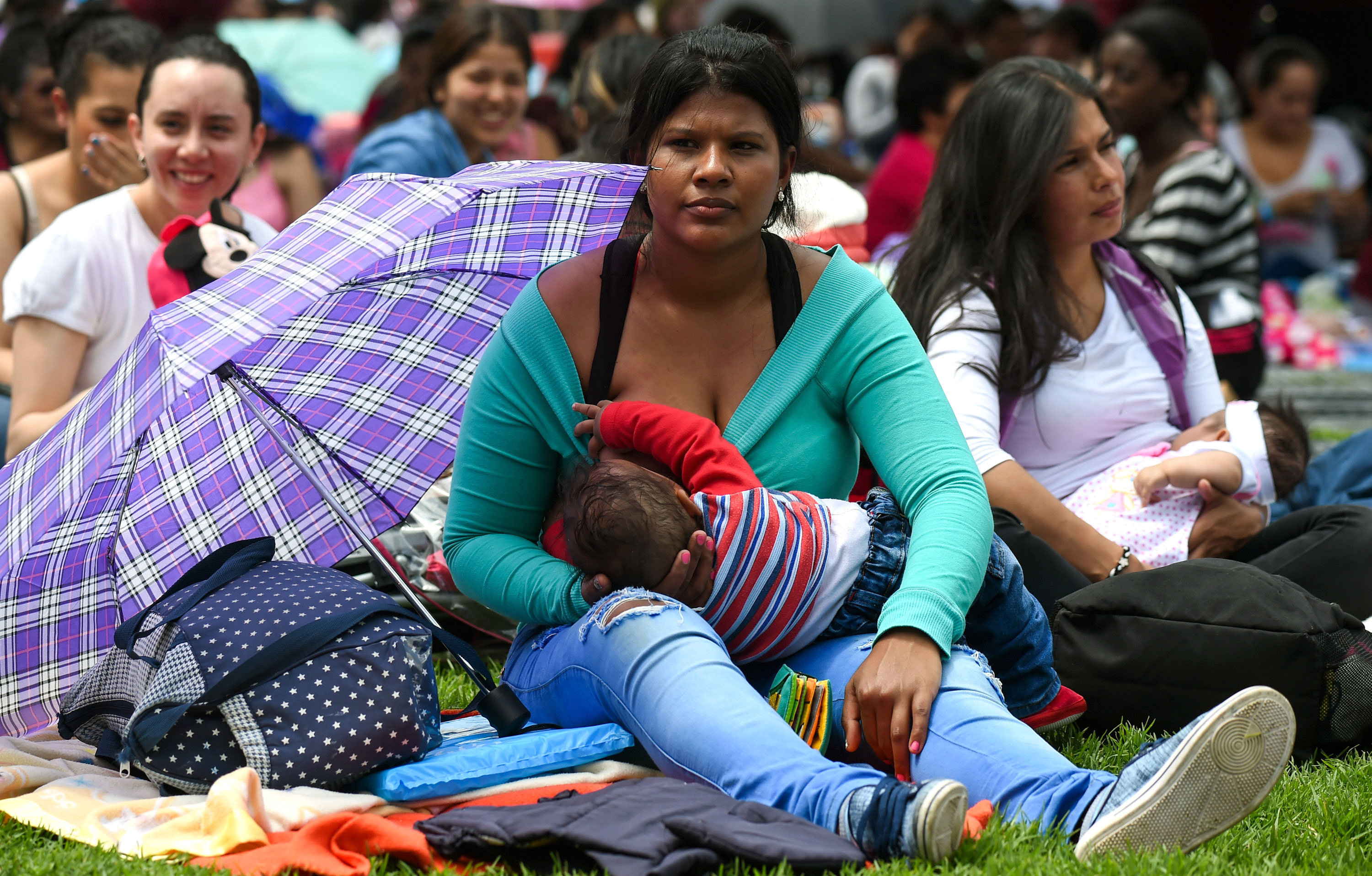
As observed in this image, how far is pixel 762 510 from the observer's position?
249cm

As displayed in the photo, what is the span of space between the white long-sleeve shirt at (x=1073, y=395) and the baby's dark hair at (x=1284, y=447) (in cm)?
17

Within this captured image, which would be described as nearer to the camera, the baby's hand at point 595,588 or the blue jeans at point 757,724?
the blue jeans at point 757,724

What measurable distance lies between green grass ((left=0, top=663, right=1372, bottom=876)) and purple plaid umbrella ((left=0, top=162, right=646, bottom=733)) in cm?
48

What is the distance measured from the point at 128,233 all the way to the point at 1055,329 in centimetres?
260

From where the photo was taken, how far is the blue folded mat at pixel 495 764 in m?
2.46

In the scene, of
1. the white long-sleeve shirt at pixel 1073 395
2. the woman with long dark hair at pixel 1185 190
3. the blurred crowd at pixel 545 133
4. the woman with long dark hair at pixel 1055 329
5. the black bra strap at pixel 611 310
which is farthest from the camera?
the woman with long dark hair at pixel 1185 190

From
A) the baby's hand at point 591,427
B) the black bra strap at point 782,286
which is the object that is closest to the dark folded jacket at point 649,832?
the baby's hand at point 591,427

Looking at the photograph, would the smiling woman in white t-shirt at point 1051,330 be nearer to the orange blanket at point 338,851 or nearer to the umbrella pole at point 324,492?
the umbrella pole at point 324,492

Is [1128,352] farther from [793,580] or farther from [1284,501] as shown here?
→ [793,580]

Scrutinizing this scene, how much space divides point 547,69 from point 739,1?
165 cm

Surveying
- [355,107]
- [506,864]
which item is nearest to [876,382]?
[506,864]

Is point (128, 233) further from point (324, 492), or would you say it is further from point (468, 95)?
point (468, 95)

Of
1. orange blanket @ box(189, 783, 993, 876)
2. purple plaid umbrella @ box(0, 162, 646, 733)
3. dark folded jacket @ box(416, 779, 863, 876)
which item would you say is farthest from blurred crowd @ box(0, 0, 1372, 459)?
orange blanket @ box(189, 783, 993, 876)

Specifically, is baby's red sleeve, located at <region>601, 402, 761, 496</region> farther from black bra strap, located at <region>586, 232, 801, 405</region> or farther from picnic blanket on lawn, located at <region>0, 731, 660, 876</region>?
picnic blanket on lawn, located at <region>0, 731, 660, 876</region>
